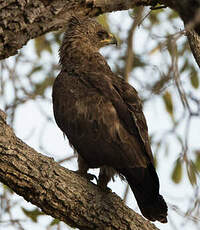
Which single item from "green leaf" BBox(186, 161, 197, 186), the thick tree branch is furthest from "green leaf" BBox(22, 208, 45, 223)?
"green leaf" BBox(186, 161, 197, 186)

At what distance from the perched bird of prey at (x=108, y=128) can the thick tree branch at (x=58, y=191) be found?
0.67ft

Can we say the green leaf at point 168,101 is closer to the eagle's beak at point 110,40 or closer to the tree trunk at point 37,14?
the eagle's beak at point 110,40

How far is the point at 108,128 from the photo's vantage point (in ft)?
13.7

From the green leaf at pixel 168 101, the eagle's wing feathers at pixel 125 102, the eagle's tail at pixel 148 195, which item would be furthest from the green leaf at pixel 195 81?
the eagle's tail at pixel 148 195

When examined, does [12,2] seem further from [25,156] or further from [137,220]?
[137,220]

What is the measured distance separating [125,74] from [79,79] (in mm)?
1347

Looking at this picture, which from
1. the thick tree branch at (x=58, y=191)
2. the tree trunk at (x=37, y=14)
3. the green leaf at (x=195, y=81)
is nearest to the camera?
the thick tree branch at (x=58, y=191)

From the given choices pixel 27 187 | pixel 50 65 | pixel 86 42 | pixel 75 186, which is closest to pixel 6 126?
pixel 27 187

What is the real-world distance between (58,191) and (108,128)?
839mm

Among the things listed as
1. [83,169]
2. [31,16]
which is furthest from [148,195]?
[31,16]

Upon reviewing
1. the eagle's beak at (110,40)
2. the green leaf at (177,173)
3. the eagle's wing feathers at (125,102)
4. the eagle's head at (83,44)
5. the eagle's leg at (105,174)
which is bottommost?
the eagle's leg at (105,174)

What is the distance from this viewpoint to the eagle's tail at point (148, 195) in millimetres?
3844

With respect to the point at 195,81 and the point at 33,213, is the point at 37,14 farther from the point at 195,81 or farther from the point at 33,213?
the point at 195,81

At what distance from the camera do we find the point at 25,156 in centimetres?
355
